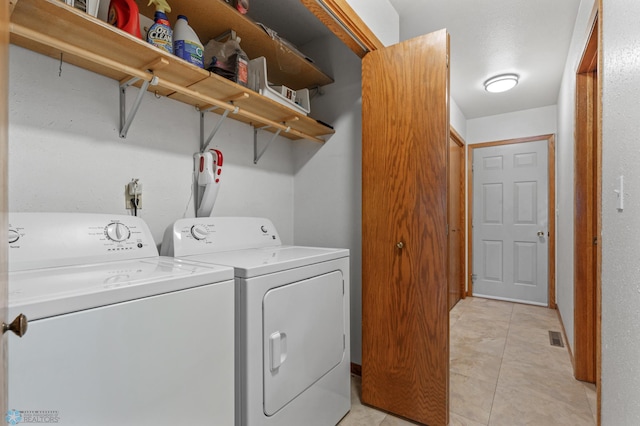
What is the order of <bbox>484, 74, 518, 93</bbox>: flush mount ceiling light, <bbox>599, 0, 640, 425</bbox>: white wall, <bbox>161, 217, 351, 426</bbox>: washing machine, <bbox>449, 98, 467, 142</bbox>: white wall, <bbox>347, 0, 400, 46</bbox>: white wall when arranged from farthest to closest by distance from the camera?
<bbox>449, 98, 467, 142</bbox>: white wall < <bbox>484, 74, 518, 93</bbox>: flush mount ceiling light < <bbox>347, 0, 400, 46</bbox>: white wall < <bbox>161, 217, 351, 426</bbox>: washing machine < <bbox>599, 0, 640, 425</bbox>: white wall

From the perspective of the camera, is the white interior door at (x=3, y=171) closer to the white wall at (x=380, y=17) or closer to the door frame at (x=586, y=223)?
the white wall at (x=380, y=17)

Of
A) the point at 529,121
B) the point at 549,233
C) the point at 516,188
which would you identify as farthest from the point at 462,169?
the point at 549,233

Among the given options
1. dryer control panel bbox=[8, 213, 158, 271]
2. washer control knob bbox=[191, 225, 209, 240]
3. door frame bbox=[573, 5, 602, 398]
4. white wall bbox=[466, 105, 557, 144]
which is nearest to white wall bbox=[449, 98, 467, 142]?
white wall bbox=[466, 105, 557, 144]

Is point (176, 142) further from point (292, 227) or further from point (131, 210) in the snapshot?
point (292, 227)

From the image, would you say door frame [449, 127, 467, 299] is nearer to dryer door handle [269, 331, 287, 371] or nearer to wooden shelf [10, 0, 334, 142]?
wooden shelf [10, 0, 334, 142]

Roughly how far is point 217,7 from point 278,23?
2.54 feet

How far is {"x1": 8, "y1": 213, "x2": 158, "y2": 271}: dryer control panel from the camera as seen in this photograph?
962 mm

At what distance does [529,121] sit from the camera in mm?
3850

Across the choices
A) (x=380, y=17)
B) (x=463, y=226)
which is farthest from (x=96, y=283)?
(x=463, y=226)

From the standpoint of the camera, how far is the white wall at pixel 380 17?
5.49 feet

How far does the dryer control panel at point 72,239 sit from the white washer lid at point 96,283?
0.04 meters

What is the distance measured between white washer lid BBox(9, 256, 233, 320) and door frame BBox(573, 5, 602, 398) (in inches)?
89.6

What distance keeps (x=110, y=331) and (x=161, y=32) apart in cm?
119

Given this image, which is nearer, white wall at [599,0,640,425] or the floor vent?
white wall at [599,0,640,425]
